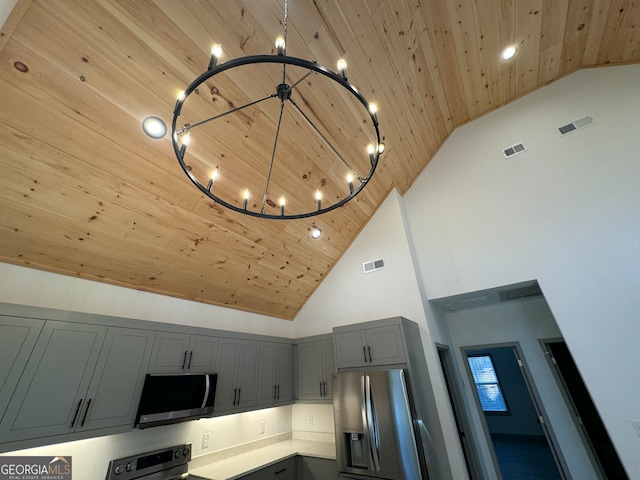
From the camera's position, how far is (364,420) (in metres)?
2.67

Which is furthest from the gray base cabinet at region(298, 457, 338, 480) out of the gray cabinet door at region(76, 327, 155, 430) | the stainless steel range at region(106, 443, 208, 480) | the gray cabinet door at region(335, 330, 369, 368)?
the gray cabinet door at region(76, 327, 155, 430)

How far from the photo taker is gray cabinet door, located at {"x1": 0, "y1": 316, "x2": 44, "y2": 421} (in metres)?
1.80

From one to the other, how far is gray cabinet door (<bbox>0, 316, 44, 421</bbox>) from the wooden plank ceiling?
0.63 meters

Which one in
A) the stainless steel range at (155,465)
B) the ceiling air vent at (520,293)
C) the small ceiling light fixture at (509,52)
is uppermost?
the small ceiling light fixture at (509,52)

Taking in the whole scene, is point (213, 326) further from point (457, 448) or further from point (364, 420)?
point (457, 448)

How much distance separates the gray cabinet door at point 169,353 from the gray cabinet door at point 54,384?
1.58 feet

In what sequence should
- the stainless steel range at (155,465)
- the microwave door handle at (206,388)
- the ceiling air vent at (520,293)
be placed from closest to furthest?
the stainless steel range at (155,465), the microwave door handle at (206,388), the ceiling air vent at (520,293)

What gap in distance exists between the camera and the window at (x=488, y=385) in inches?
274

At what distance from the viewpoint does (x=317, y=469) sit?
309 cm

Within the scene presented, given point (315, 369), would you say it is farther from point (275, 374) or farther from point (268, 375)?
point (268, 375)

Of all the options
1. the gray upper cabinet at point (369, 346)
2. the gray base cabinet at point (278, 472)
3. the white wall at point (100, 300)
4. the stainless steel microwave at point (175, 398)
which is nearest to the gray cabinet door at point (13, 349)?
the white wall at point (100, 300)

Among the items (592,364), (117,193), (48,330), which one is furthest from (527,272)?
(48,330)

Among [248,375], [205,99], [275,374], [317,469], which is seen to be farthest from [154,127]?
[317,469]

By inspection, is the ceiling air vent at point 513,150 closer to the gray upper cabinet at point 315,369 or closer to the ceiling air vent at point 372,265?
the ceiling air vent at point 372,265
